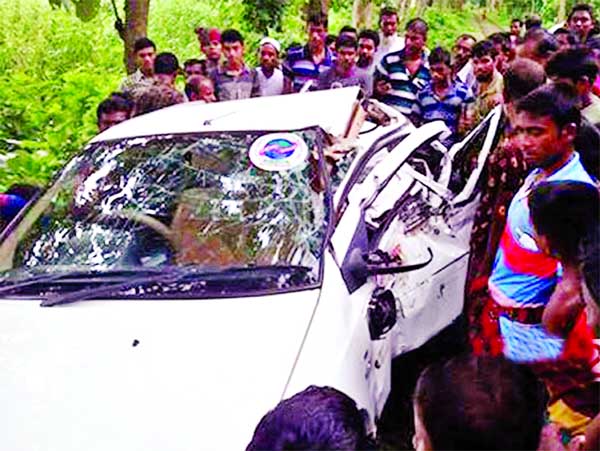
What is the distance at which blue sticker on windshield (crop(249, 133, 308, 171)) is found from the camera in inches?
158

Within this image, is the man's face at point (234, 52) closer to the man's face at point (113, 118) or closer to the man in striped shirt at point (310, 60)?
the man in striped shirt at point (310, 60)

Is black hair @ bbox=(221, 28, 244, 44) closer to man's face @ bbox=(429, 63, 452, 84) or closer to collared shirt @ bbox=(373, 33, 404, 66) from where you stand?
collared shirt @ bbox=(373, 33, 404, 66)

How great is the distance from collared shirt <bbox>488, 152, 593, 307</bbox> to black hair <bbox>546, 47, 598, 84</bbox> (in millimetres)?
1517

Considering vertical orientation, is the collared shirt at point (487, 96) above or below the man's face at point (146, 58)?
above

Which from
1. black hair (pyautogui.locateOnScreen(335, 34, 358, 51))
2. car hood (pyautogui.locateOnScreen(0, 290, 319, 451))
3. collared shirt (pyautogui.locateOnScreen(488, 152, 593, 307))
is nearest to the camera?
car hood (pyautogui.locateOnScreen(0, 290, 319, 451))

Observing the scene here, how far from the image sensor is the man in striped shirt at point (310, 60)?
27.5 feet

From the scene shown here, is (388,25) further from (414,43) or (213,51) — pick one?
(213,51)

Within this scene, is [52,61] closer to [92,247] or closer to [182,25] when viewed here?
[182,25]

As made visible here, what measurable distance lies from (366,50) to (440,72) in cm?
80

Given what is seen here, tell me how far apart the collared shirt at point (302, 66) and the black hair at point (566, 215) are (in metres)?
5.46

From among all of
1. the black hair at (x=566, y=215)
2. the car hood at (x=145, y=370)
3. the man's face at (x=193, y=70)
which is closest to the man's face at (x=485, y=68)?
the man's face at (x=193, y=70)

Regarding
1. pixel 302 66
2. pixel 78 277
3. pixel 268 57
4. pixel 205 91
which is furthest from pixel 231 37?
pixel 78 277

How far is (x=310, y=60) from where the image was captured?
8.58 m

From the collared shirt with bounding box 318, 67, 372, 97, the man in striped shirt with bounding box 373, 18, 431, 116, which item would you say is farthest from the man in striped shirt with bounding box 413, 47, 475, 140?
the collared shirt with bounding box 318, 67, 372, 97
